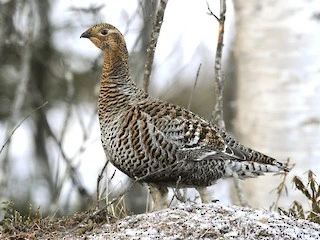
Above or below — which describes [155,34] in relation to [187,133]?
above

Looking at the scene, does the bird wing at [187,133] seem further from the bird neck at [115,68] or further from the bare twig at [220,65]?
the bare twig at [220,65]

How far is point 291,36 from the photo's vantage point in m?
8.59

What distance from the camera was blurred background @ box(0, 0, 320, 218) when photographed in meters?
8.58

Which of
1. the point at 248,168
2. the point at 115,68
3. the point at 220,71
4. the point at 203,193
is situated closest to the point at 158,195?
the point at 203,193

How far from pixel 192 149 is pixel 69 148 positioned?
1002cm

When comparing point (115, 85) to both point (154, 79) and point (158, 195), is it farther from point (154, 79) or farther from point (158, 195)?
point (154, 79)

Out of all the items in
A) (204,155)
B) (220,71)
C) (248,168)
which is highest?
(220,71)

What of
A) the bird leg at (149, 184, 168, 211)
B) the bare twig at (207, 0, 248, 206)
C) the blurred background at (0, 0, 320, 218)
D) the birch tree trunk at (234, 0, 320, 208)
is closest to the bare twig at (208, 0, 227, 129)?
the bare twig at (207, 0, 248, 206)

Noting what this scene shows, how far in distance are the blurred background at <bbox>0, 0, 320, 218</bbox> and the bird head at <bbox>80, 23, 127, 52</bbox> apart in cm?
53

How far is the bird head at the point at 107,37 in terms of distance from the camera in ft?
22.5

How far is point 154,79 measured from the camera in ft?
46.8

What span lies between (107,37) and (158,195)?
4.25 ft

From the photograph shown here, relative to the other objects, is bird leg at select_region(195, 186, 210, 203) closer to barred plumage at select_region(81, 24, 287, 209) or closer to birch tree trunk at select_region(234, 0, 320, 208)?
barred plumage at select_region(81, 24, 287, 209)

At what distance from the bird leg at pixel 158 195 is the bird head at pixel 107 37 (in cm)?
114
